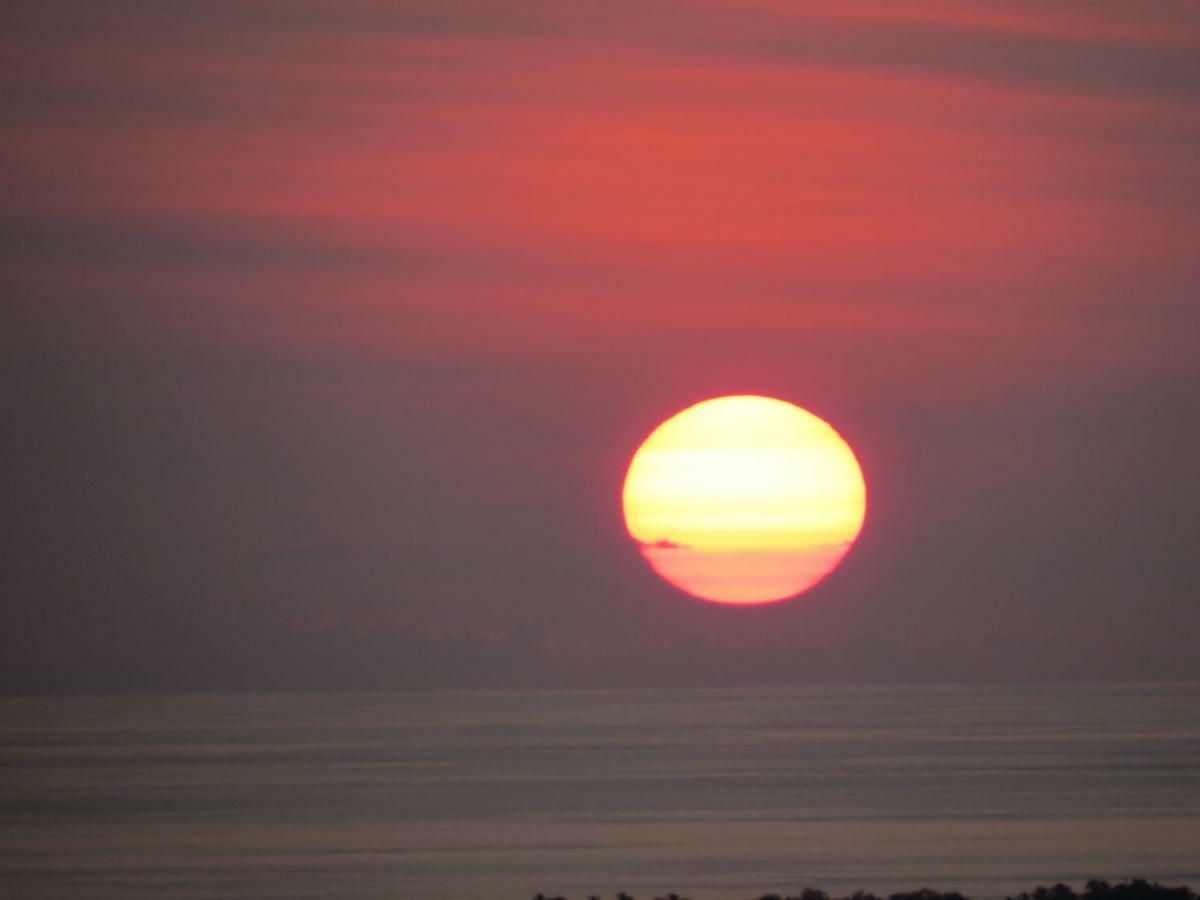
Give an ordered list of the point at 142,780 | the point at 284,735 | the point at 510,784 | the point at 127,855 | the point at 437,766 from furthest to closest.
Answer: the point at 284,735
the point at 437,766
the point at 142,780
the point at 510,784
the point at 127,855

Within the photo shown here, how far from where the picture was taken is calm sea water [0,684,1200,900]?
3434 centimetres

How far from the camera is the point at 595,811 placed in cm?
4925

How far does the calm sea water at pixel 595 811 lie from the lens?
113ft

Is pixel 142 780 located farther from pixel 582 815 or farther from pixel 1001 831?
pixel 1001 831

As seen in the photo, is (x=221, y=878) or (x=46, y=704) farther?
(x=46, y=704)

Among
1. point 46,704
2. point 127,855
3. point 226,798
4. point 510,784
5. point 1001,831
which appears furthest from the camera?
point 46,704

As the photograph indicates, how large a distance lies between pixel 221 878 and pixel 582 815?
591 inches

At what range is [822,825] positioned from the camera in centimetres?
4409

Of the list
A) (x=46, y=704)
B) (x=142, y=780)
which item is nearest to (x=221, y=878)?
(x=142, y=780)

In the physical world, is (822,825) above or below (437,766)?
below

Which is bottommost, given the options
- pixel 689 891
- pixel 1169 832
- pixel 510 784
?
pixel 689 891

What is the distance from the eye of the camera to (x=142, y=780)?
64.4 meters

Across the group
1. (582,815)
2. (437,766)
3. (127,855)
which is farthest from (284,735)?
(127,855)

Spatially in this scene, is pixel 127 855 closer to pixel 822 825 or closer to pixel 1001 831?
pixel 822 825
